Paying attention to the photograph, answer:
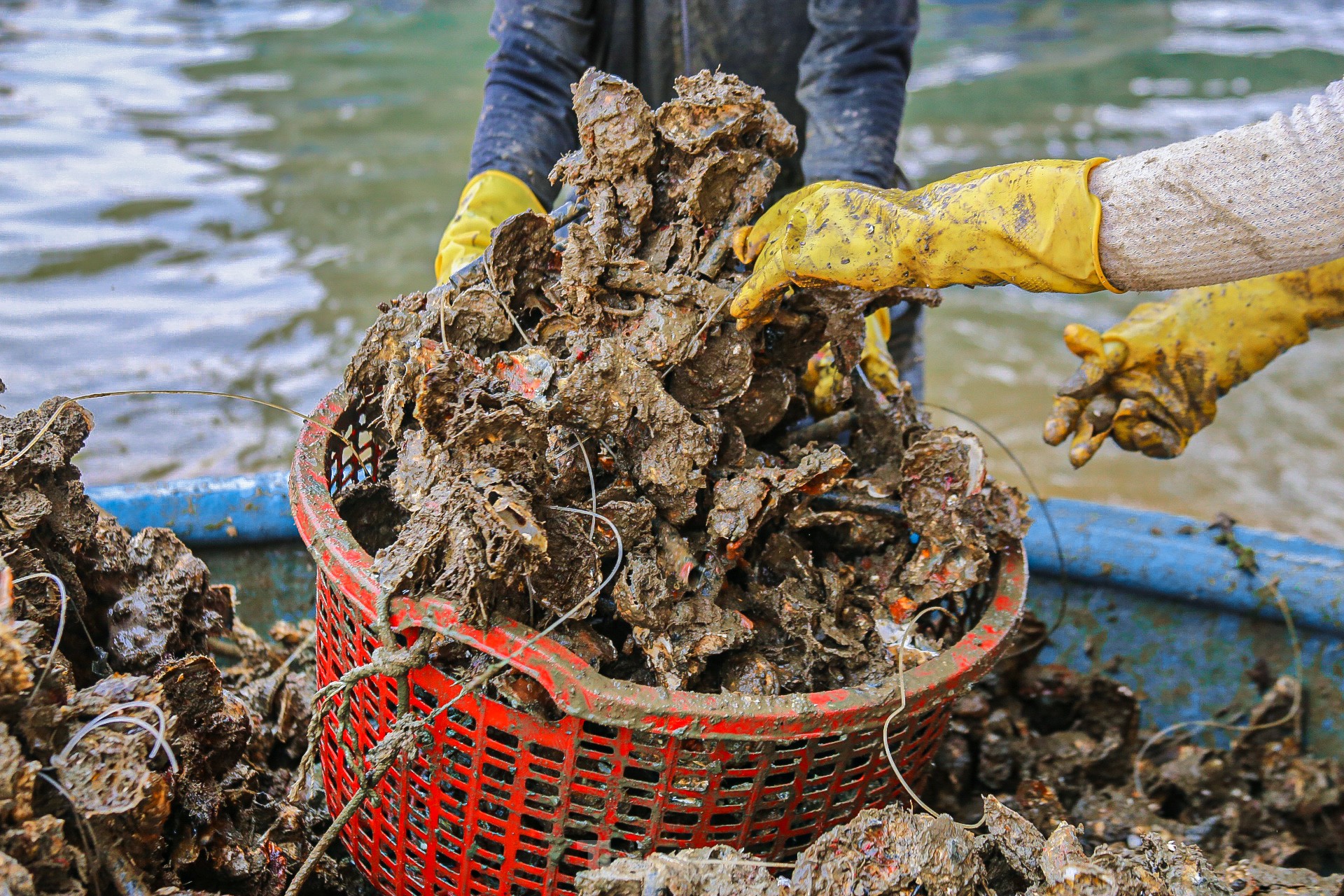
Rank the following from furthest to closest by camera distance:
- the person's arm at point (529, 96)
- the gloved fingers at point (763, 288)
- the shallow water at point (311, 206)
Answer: the shallow water at point (311, 206) < the person's arm at point (529, 96) < the gloved fingers at point (763, 288)

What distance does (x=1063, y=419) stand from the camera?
1988mm

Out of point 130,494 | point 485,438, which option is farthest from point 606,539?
point 130,494

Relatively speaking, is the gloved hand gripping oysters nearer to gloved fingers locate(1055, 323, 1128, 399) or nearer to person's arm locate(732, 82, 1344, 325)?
person's arm locate(732, 82, 1344, 325)

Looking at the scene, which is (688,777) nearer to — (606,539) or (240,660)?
(606,539)

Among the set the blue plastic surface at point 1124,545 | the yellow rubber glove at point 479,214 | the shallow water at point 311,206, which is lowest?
the shallow water at point 311,206

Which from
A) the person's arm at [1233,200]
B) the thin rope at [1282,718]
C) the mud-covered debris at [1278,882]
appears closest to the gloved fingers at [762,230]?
the person's arm at [1233,200]

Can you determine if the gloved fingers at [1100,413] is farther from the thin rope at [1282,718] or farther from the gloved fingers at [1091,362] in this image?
the thin rope at [1282,718]

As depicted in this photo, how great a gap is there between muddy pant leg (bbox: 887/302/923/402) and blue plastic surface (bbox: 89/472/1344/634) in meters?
0.57

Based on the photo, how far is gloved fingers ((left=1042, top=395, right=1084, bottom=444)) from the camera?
1962 mm

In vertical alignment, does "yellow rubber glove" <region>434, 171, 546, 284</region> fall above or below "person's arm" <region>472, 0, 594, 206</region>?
below

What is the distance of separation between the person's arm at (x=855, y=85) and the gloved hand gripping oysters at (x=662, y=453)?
0.64 meters

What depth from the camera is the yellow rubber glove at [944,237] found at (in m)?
1.33

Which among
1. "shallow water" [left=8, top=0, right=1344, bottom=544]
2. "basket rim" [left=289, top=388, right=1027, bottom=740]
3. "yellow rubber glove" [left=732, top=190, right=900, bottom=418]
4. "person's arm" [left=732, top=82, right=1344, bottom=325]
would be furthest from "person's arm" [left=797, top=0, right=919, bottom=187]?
"shallow water" [left=8, top=0, right=1344, bottom=544]

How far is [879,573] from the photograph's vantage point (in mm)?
1565
